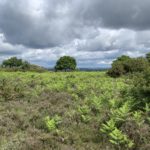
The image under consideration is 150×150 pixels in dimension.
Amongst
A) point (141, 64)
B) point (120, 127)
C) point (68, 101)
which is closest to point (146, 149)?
point (120, 127)

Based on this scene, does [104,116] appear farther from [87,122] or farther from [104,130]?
[104,130]

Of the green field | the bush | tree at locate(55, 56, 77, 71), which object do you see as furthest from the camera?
tree at locate(55, 56, 77, 71)

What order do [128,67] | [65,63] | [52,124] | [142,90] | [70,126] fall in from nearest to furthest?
[52,124] < [70,126] < [142,90] < [128,67] < [65,63]

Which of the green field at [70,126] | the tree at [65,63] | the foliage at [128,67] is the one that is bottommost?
the green field at [70,126]

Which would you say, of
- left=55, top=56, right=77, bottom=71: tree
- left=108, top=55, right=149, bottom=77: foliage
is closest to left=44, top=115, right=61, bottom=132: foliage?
left=108, top=55, right=149, bottom=77: foliage

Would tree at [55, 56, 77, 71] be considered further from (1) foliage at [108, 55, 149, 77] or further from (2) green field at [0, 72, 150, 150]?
(2) green field at [0, 72, 150, 150]

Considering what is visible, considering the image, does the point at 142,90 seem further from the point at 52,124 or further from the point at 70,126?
the point at 52,124

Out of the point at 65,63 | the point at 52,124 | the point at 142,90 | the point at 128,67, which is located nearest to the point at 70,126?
the point at 52,124

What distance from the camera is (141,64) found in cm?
3072

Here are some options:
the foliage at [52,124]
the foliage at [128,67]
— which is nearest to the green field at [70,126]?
the foliage at [52,124]

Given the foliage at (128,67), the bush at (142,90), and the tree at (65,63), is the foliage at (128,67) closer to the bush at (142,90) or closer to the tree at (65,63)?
the bush at (142,90)

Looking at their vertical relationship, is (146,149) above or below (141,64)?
below

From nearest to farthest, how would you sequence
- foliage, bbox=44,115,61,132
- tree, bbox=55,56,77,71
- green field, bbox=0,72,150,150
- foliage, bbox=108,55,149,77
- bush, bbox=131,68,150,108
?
green field, bbox=0,72,150,150, foliage, bbox=44,115,61,132, bush, bbox=131,68,150,108, foliage, bbox=108,55,149,77, tree, bbox=55,56,77,71

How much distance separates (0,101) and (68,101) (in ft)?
8.93
